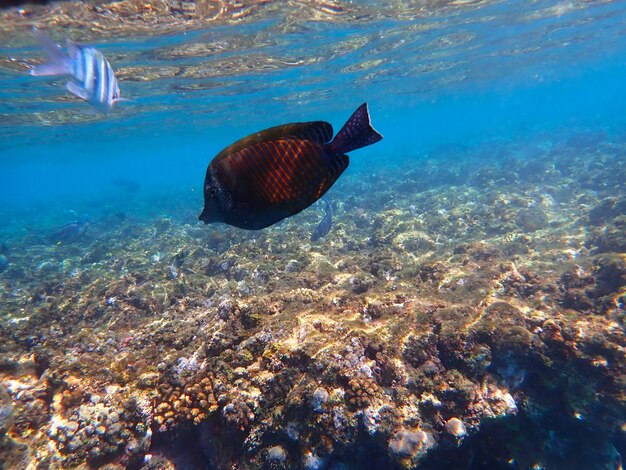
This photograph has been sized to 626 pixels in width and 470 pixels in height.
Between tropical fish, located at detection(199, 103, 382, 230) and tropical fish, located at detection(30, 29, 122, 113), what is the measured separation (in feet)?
8.89

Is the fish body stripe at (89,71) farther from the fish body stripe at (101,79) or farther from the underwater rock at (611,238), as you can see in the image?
the underwater rock at (611,238)

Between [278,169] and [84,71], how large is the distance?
10.4 feet

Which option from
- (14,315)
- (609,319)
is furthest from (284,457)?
(14,315)

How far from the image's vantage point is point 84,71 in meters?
3.43

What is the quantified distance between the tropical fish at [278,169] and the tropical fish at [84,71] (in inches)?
107

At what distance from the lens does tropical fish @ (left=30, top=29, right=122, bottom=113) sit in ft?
10.5

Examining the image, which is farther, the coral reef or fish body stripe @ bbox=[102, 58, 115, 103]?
the coral reef

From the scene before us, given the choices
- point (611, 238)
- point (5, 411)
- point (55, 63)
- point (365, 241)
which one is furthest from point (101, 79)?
point (611, 238)

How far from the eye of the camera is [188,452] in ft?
15.4

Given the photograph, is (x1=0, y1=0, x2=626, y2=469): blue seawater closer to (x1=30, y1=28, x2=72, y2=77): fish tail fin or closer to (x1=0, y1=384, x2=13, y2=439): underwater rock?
(x1=0, y1=384, x2=13, y2=439): underwater rock

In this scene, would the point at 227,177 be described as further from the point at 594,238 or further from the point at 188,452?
the point at 594,238

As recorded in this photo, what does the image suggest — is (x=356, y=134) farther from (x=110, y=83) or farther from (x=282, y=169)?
(x=110, y=83)

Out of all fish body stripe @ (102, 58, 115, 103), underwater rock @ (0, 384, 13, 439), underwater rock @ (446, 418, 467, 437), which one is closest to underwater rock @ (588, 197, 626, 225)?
underwater rock @ (446, 418, 467, 437)

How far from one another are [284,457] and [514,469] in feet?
11.0
